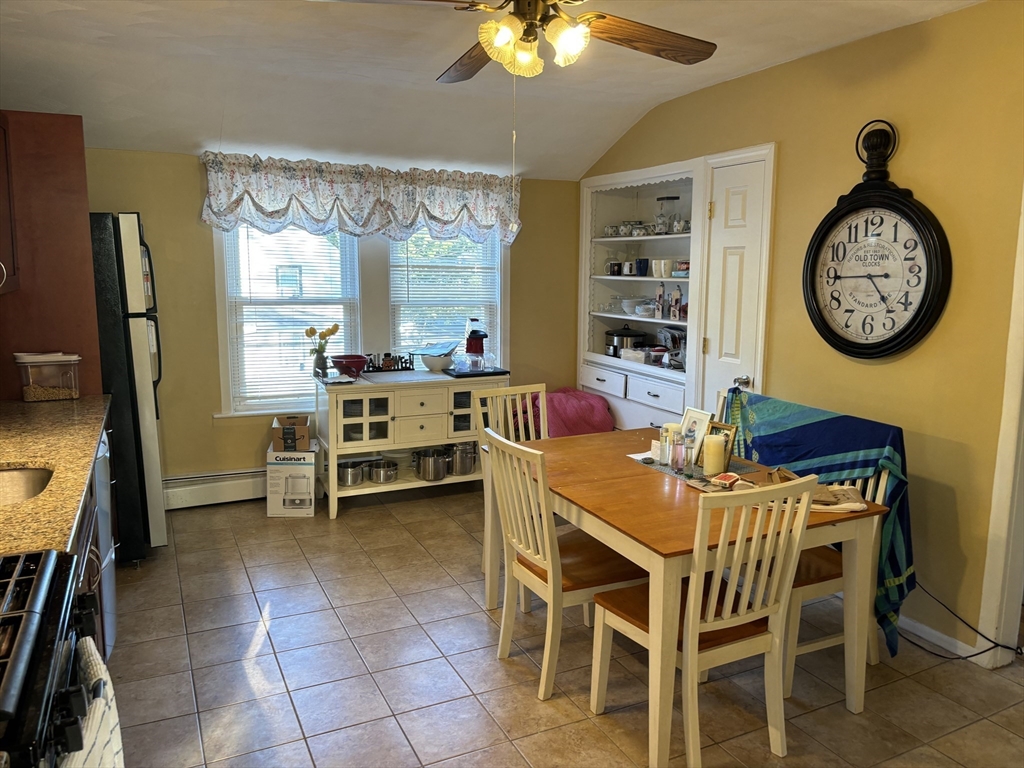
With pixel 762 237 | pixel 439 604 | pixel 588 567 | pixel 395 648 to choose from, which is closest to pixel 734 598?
pixel 588 567

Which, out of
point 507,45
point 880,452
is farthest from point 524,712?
point 507,45

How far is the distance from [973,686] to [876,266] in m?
1.68

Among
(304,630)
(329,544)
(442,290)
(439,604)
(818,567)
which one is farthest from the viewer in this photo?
(442,290)

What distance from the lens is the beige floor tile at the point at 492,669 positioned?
271 cm

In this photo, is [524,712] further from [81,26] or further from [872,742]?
[81,26]

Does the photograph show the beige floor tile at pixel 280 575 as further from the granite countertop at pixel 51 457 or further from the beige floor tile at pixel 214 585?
the granite countertop at pixel 51 457

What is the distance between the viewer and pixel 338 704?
257 cm

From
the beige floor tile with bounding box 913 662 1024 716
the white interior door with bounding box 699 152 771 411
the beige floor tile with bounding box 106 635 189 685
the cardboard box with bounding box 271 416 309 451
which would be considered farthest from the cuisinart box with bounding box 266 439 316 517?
the beige floor tile with bounding box 913 662 1024 716

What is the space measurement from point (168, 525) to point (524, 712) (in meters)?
2.65

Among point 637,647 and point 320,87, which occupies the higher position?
point 320,87

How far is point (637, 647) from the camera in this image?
300cm

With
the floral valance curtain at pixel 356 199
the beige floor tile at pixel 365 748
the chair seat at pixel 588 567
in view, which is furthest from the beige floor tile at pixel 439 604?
the floral valance curtain at pixel 356 199

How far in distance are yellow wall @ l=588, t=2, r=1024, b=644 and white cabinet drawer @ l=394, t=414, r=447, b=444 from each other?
206cm

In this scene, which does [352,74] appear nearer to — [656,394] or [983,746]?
[656,394]
